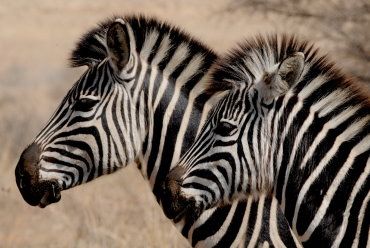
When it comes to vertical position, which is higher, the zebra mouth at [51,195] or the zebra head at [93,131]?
the zebra head at [93,131]

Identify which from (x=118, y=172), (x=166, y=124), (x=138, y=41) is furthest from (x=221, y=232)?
(x=118, y=172)

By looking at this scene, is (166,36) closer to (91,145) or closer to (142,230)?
(91,145)

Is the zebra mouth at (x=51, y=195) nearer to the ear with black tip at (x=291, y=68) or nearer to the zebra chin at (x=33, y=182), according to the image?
the zebra chin at (x=33, y=182)

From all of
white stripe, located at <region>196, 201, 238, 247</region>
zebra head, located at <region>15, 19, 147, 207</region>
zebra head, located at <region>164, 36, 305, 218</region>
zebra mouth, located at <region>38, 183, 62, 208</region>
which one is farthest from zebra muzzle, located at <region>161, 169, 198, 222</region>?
zebra mouth, located at <region>38, 183, 62, 208</region>

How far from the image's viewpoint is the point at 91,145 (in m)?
7.64

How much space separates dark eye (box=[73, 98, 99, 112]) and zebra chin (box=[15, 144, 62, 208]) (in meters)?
0.41

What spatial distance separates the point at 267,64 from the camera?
6949 millimetres

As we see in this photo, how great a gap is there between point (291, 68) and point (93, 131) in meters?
1.72

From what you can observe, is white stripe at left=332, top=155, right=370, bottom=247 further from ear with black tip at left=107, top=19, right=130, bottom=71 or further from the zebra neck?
ear with black tip at left=107, top=19, right=130, bottom=71

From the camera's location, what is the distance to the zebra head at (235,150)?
21.6 feet

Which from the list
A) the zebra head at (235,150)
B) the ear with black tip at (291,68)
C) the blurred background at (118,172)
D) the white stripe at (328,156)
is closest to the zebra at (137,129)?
the zebra head at (235,150)

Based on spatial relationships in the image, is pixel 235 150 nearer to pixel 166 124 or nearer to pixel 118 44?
pixel 166 124

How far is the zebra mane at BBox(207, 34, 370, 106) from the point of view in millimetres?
6746

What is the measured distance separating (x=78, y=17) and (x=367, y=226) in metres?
21.1
